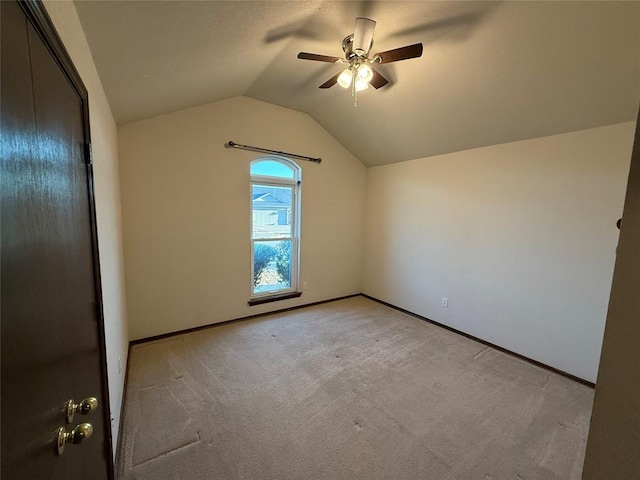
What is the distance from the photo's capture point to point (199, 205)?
3.15 meters

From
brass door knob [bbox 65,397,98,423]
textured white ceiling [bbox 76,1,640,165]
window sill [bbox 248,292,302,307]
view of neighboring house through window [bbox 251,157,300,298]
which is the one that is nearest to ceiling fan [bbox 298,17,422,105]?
textured white ceiling [bbox 76,1,640,165]

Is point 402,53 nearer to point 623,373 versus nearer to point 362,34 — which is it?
point 362,34

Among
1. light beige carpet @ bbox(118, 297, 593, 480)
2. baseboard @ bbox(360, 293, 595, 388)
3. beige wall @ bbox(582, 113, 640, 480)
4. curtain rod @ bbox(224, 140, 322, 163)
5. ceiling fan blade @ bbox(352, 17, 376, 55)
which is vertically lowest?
light beige carpet @ bbox(118, 297, 593, 480)

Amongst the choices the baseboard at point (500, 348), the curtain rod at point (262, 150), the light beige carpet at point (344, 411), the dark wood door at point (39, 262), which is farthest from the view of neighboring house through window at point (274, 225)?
the dark wood door at point (39, 262)

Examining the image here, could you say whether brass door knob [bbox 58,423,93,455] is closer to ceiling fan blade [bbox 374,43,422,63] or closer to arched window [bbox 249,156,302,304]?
ceiling fan blade [bbox 374,43,422,63]

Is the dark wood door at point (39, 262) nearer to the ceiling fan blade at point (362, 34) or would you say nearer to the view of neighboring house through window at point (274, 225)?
the ceiling fan blade at point (362, 34)

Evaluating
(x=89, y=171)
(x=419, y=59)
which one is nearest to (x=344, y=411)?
(x=89, y=171)

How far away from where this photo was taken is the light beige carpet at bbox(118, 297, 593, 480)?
1604 mm

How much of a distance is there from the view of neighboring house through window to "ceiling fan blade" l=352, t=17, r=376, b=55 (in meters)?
2.00

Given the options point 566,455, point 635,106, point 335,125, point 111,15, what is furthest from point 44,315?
point 335,125

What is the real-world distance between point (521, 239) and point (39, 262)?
356cm

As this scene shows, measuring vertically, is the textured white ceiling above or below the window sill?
above

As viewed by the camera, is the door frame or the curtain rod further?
the curtain rod

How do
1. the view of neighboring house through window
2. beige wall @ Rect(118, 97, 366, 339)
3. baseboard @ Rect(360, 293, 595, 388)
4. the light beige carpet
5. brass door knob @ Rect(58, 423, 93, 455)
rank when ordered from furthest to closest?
the view of neighboring house through window → beige wall @ Rect(118, 97, 366, 339) → baseboard @ Rect(360, 293, 595, 388) → the light beige carpet → brass door knob @ Rect(58, 423, 93, 455)
